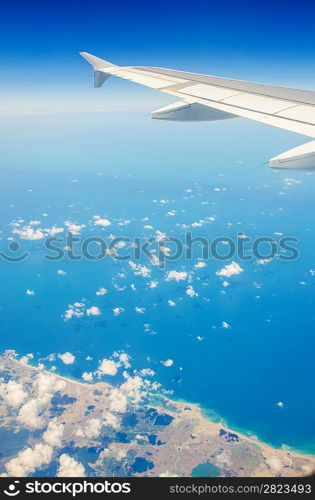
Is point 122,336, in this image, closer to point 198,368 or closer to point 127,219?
point 198,368

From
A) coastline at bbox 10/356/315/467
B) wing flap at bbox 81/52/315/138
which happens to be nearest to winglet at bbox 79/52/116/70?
wing flap at bbox 81/52/315/138

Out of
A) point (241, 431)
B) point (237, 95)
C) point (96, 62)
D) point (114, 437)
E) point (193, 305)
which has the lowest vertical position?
point (114, 437)

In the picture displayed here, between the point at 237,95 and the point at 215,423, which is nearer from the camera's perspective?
the point at 237,95

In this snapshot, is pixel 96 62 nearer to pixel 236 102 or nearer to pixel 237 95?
pixel 237 95

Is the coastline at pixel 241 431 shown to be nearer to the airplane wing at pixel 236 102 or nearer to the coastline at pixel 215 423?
the coastline at pixel 215 423

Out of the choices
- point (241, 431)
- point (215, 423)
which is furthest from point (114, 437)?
point (241, 431)

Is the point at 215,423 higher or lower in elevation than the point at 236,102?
lower

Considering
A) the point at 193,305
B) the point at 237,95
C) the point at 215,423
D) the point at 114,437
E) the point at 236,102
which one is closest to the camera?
the point at 236,102

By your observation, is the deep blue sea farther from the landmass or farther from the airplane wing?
the airplane wing
